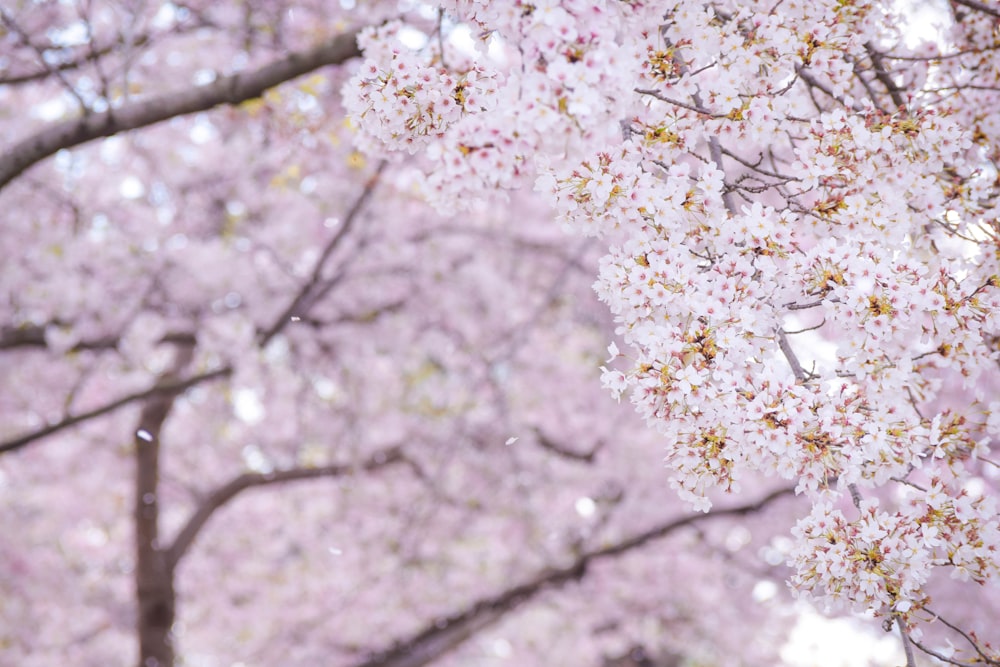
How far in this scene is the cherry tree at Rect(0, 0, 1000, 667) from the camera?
2.02 m

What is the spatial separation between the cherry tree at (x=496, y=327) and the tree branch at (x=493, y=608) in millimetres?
37

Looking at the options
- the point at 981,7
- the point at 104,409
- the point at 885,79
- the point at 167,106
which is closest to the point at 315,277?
the point at 104,409

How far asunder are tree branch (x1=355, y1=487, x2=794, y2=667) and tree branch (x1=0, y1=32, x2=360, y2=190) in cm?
449

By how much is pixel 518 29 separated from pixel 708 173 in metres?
0.66

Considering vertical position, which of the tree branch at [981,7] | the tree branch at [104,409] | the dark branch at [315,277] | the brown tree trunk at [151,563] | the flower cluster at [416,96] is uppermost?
the tree branch at [981,7]

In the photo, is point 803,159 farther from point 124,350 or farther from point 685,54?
point 124,350

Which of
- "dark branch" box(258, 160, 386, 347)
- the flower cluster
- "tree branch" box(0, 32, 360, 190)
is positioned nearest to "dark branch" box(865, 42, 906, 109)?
the flower cluster

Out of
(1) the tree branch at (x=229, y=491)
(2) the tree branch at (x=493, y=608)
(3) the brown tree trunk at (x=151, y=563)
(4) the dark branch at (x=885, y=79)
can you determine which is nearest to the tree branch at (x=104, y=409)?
(3) the brown tree trunk at (x=151, y=563)

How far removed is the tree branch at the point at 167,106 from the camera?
133 inches

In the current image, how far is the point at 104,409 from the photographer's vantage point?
5309 millimetres

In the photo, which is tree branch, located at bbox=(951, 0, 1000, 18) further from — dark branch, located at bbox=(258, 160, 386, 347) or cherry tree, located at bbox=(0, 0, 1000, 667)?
dark branch, located at bbox=(258, 160, 386, 347)

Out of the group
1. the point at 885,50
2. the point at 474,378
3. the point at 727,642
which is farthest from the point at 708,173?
the point at 727,642

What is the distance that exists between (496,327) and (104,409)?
361cm

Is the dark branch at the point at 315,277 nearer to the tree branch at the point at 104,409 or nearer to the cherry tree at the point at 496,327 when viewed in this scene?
the cherry tree at the point at 496,327
